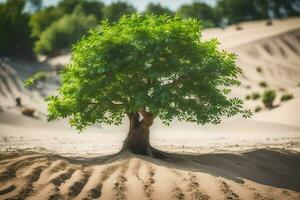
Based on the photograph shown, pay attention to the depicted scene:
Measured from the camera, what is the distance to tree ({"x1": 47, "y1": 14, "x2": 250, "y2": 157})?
1173cm

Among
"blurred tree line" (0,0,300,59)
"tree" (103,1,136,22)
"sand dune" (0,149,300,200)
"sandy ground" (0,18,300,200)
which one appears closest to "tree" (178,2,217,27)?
"blurred tree line" (0,0,300,59)

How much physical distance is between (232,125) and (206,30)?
43.7 m

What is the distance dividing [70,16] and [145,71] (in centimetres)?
4897

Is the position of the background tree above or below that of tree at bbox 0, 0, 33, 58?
above

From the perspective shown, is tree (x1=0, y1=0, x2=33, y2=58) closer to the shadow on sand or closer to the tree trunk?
the tree trunk

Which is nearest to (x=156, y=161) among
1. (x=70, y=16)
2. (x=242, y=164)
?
(x=242, y=164)

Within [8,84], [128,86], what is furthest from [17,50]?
[128,86]

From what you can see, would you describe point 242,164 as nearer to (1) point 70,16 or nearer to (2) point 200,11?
(1) point 70,16

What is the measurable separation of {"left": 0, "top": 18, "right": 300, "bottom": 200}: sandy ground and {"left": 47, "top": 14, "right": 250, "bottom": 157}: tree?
1.44 meters

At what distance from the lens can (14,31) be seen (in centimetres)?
4525

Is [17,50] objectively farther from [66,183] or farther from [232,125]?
[66,183]

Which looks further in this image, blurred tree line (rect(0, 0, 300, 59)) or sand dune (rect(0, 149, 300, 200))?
blurred tree line (rect(0, 0, 300, 59))

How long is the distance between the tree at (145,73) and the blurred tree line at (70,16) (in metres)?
13.7

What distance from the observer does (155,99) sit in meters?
11.5
